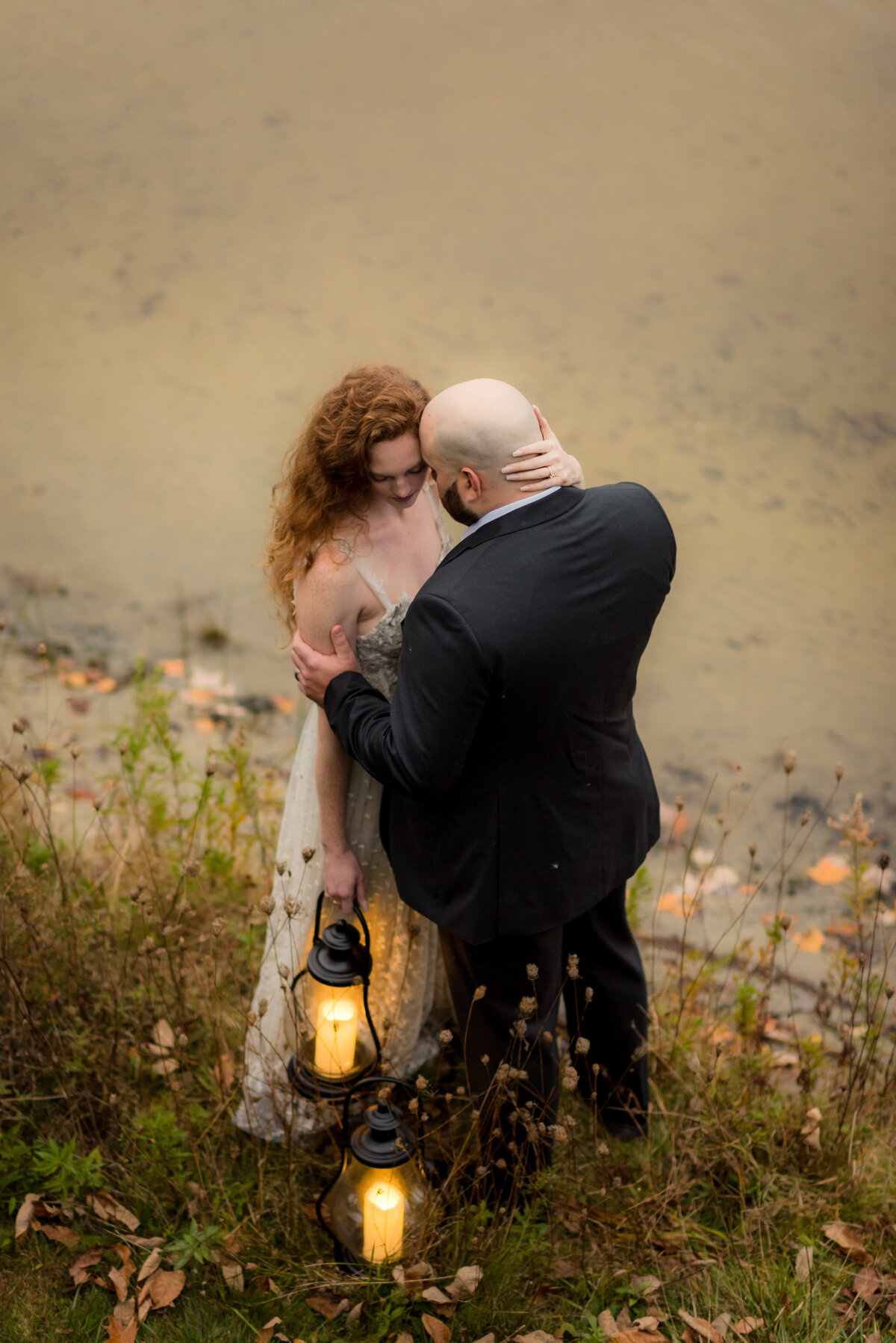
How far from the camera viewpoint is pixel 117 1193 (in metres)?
2.01

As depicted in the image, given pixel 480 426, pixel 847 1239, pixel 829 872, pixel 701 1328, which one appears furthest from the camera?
pixel 829 872

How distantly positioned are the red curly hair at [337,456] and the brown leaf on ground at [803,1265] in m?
1.68

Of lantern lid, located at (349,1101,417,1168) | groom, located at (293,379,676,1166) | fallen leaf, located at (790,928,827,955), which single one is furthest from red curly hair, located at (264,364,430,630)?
fallen leaf, located at (790,928,827,955)

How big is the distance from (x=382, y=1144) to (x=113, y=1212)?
699 millimetres

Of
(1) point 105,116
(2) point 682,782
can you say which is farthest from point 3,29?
(2) point 682,782

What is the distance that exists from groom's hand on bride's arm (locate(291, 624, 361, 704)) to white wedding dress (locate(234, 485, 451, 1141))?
0.16 meters

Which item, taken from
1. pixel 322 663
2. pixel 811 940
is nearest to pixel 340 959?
pixel 322 663

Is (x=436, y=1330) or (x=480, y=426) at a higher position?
(x=480, y=426)

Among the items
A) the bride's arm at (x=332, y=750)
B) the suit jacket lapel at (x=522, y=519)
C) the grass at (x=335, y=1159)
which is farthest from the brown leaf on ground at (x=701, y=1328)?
the suit jacket lapel at (x=522, y=519)

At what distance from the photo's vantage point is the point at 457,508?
5.30ft

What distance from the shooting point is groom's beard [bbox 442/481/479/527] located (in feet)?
5.26

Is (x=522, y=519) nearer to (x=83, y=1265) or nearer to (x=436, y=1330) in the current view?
(x=436, y=1330)

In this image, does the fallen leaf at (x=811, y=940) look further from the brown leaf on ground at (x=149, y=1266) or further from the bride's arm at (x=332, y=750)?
the brown leaf on ground at (x=149, y=1266)

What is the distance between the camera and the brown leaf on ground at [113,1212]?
1.95 metres
